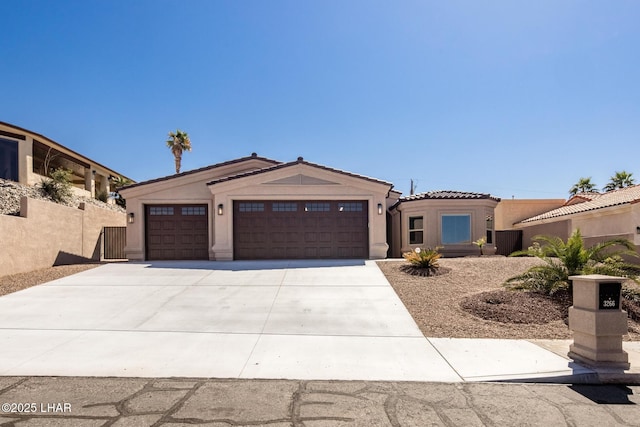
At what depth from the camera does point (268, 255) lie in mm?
15375

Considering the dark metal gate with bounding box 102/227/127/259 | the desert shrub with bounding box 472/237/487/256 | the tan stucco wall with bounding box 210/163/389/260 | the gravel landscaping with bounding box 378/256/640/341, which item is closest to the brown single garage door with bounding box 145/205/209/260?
the tan stucco wall with bounding box 210/163/389/260

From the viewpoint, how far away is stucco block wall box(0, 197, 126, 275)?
11.8 metres

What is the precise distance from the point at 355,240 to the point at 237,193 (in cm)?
538

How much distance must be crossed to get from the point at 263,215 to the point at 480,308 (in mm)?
9802

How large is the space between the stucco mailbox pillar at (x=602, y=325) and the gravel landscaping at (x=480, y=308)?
1466 millimetres

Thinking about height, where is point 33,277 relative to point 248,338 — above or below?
above

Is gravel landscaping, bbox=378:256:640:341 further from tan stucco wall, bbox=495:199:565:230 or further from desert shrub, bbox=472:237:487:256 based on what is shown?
tan stucco wall, bbox=495:199:565:230

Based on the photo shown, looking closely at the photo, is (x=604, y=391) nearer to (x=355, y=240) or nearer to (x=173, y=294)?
(x=173, y=294)

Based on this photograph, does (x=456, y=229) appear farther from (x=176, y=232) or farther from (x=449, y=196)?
(x=176, y=232)

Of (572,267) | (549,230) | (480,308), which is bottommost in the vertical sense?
(480,308)

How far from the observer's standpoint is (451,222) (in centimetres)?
1728

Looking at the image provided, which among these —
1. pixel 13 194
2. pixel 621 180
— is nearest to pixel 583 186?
pixel 621 180

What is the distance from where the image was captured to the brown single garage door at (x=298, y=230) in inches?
607

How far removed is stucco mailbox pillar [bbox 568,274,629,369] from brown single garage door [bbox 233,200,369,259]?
10381 mm
